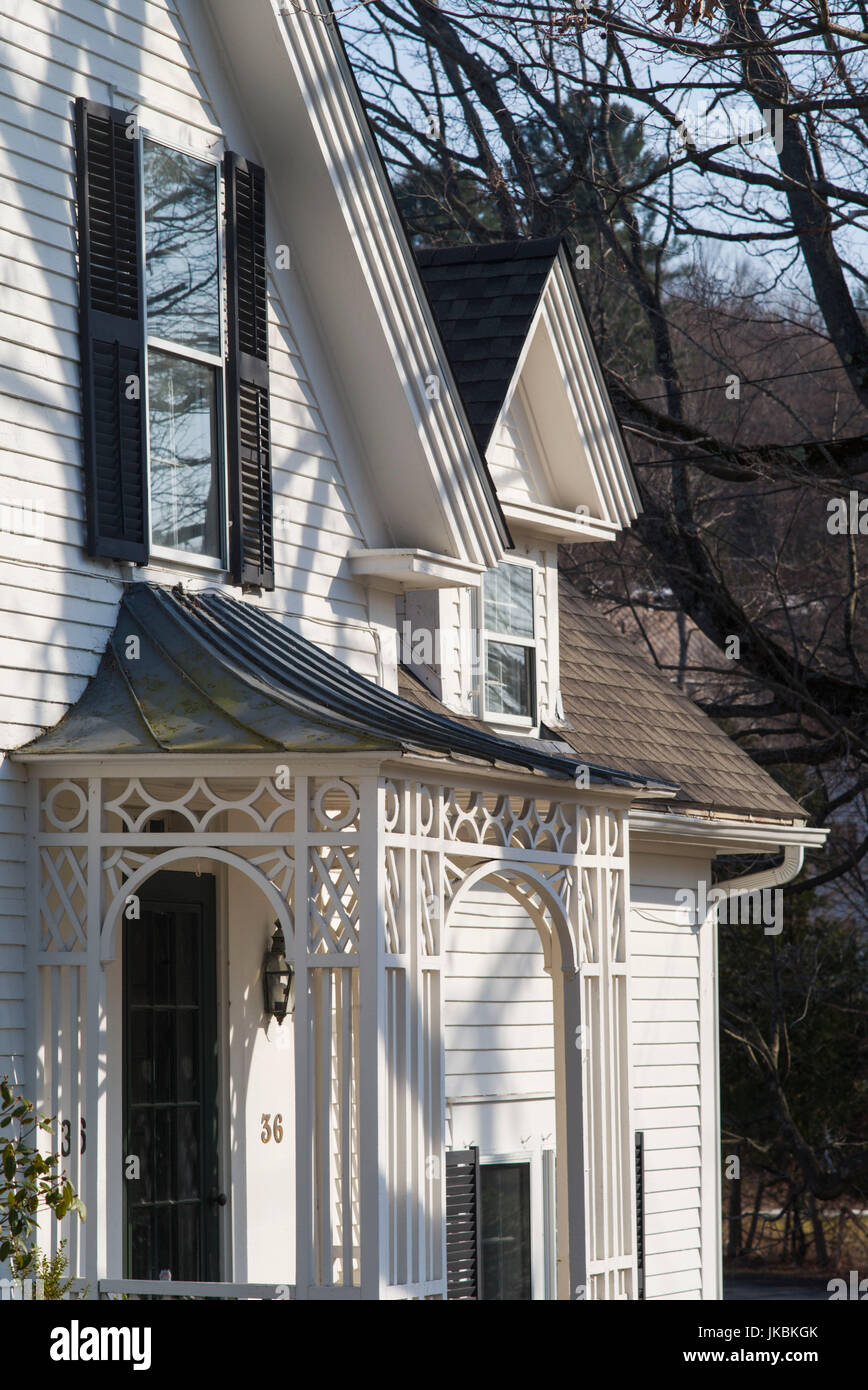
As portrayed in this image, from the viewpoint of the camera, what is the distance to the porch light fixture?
9.65m

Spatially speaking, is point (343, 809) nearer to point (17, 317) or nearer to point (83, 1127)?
point (83, 1127)

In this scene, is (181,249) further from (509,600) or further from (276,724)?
(509,600)

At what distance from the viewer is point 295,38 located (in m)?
9.32

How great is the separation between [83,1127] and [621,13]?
7010 millimetres

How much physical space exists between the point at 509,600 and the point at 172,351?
414 centimetres

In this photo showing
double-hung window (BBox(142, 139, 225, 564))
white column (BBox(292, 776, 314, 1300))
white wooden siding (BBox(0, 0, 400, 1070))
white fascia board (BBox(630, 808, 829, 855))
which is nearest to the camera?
white column (BBox(292, 776, 314, 1300))

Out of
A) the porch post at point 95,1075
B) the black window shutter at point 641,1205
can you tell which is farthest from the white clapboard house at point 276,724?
the black window shutter at point 641,1205

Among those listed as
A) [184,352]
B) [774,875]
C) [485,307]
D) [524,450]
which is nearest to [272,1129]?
[184,352]

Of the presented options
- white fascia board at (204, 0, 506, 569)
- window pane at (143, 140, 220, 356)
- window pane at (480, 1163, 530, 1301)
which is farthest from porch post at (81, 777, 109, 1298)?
window pane at (480, 1163, 530, 1301)

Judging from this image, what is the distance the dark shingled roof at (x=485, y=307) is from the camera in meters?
12.1

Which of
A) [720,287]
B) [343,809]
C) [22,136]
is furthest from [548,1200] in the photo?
[720,287]

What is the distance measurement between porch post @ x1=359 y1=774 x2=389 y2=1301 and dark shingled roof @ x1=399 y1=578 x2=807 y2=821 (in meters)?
4.97

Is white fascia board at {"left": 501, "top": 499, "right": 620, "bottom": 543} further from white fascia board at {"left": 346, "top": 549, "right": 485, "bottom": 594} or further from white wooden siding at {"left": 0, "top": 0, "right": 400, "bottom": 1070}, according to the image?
white wooden siding at {"left": 0, "top": 0, "right": 400, "bottom": 1070}

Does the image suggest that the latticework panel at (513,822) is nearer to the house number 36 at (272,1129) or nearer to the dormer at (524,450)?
the house number 36 at (272,1129)
